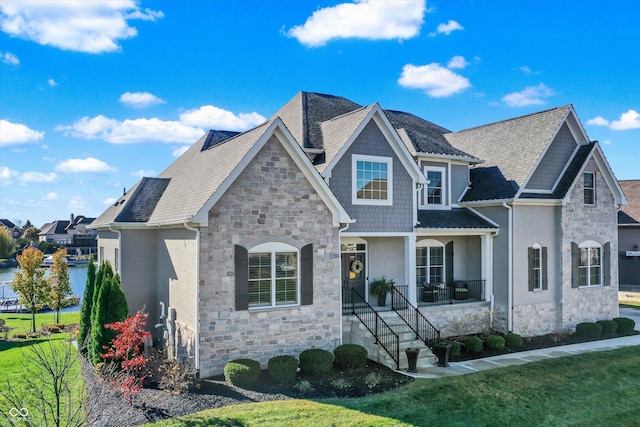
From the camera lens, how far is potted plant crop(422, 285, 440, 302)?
19641 mm

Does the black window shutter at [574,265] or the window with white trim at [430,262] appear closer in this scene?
the window with white trim at [430,262]

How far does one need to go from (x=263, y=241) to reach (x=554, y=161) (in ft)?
47.8

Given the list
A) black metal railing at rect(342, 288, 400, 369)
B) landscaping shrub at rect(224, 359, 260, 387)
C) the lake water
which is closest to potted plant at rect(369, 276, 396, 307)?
black metal railing at rect(342, 288, 400, 369)

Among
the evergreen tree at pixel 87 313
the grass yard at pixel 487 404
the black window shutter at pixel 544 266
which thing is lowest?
the grass yard at pixel 487 404

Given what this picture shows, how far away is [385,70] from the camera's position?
2189 cm

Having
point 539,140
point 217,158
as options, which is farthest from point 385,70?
point 217,158

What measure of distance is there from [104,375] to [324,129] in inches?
468

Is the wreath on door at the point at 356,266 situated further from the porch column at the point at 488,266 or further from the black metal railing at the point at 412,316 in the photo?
the porch column at the point at 488,266

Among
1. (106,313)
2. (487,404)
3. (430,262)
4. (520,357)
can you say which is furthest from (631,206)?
(106,313)

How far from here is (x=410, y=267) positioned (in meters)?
18.5

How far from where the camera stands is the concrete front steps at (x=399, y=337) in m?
15.2

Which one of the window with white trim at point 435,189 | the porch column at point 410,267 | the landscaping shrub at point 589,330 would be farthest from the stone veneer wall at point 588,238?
the porch column at point 410,267

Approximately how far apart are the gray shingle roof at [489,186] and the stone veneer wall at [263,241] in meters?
8.83

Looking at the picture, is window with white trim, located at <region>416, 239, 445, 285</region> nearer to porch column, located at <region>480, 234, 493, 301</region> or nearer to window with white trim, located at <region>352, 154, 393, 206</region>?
porch column, located at <region>480, 234, 493, 301</region>
